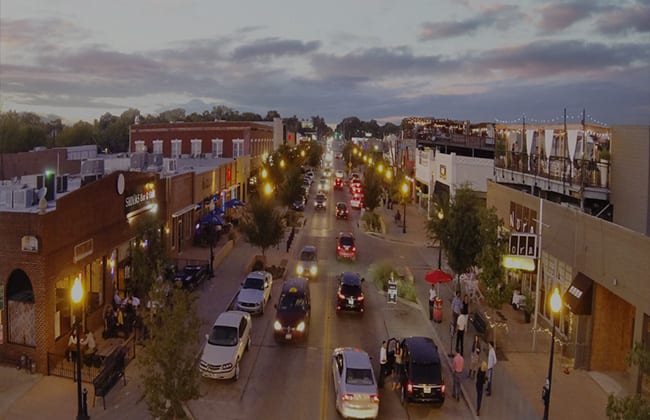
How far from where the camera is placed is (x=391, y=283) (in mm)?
29719

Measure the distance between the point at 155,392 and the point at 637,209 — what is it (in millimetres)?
18870

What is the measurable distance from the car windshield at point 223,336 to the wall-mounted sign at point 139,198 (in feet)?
32.4

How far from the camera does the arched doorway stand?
20172 mm

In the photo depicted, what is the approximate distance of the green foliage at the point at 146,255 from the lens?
23109 mm

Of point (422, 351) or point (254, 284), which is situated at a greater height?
point (422, 351)

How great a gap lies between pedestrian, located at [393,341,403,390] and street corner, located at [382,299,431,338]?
3.71m

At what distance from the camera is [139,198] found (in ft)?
99.2

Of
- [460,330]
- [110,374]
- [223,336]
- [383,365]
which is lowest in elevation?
[383,365]

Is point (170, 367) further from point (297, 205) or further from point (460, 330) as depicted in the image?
point (297, 205)

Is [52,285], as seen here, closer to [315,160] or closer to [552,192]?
[552,192]

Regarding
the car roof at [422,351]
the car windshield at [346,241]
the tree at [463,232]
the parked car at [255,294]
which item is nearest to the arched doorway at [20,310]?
the parked car at [255,294]

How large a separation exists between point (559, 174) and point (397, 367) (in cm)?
1372

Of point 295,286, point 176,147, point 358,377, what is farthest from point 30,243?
point 176,147

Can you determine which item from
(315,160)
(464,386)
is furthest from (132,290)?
(315,160)
